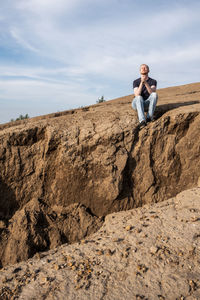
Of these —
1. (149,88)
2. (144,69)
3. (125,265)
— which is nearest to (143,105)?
(149,88)

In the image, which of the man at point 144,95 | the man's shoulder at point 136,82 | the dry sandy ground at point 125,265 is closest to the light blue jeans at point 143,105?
the man at point 144,95

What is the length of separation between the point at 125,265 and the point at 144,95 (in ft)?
8.96

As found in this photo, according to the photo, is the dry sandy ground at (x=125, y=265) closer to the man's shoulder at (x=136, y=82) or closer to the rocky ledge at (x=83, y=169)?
the rocky ledge at (x=83, y=169)

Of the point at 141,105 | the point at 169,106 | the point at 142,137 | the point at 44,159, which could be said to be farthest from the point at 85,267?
the point at 169,106

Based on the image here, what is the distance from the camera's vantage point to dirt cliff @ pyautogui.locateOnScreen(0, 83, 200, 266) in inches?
164

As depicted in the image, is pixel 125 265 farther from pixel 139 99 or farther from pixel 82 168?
pixel 139 99

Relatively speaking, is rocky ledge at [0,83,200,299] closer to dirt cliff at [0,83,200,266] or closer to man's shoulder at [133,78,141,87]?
dirt cliff at [0,83,200,266]

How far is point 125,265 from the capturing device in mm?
3193

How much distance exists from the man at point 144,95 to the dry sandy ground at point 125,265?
4.84 feet

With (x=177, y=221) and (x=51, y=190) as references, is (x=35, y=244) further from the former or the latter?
(x=177, y=221)

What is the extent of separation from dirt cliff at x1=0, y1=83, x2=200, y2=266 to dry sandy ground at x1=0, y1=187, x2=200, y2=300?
1.44 feet

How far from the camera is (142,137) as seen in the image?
434 centimetres

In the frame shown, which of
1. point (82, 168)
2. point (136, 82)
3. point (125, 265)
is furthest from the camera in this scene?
point (136, 82)

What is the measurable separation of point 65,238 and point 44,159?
1.26 metres
